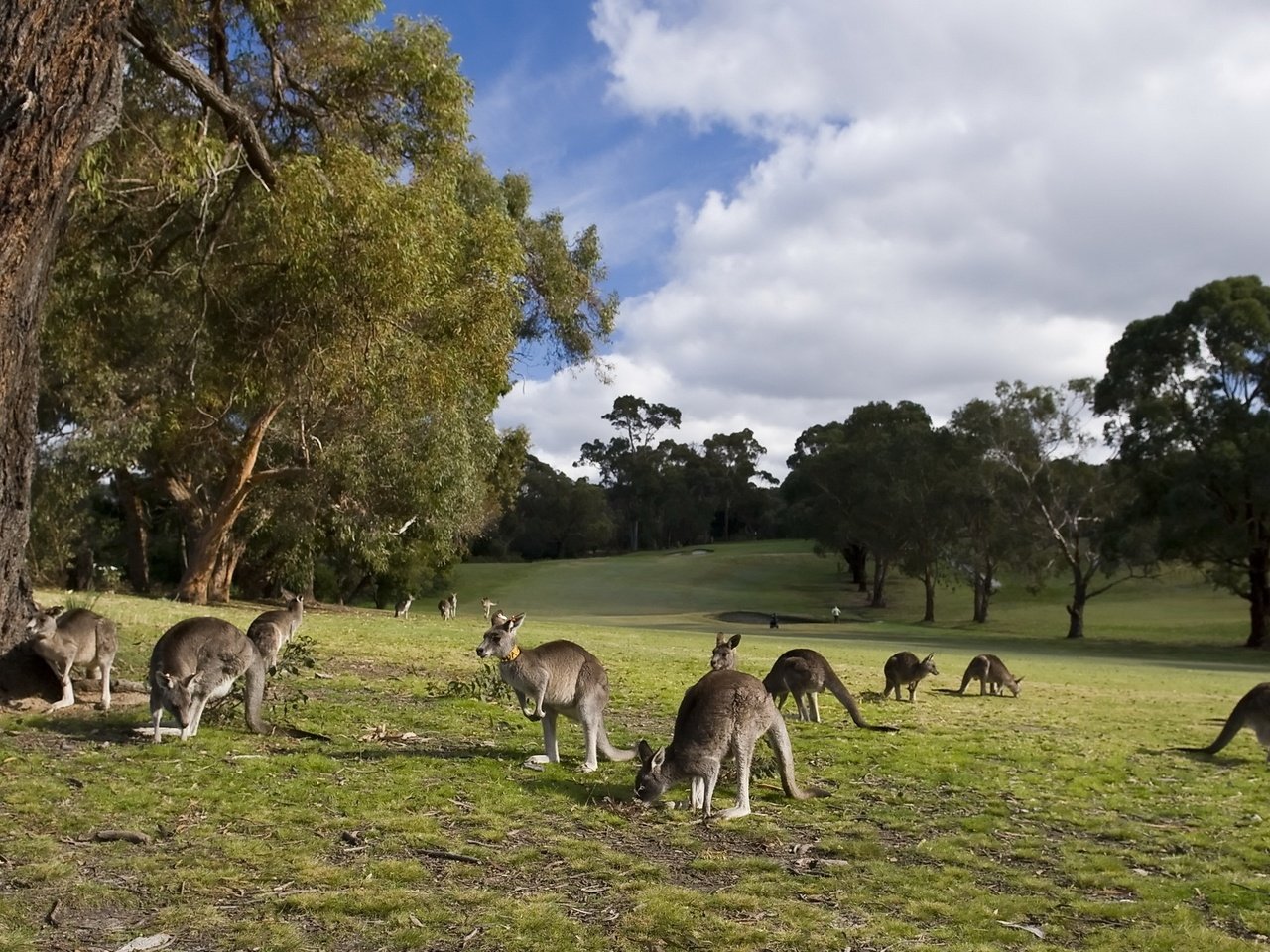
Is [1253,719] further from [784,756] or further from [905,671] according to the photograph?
[784,756]

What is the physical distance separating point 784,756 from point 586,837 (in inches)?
70.1

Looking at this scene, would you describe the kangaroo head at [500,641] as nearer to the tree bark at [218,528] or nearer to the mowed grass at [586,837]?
the mowed grass at [586,837]

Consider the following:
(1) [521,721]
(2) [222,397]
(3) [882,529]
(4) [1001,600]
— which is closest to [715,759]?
(1) [521,721]

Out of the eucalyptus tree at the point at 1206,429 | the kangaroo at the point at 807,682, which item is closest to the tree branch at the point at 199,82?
the kangaroo at the point at 807,682

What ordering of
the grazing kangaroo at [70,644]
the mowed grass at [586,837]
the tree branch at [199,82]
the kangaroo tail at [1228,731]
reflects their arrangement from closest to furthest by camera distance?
the mowed grass at [586,837], the grazing kangaroo at [70,644], the tree branch at [199,82], the kangaroo tail at [1228,731]

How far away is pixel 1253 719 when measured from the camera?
11.1 meters

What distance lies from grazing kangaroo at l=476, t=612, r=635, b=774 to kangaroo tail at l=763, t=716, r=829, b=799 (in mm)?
1418

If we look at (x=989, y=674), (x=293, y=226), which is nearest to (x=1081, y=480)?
(x=989, y=674)

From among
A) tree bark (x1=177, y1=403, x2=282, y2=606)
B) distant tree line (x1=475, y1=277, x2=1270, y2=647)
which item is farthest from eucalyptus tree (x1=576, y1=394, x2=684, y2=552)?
tree bark (x1=177, y1=403, x2=282, y2=606)

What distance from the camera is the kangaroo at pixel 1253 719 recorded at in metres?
10.9

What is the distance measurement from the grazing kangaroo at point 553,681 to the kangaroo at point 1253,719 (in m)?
6.80

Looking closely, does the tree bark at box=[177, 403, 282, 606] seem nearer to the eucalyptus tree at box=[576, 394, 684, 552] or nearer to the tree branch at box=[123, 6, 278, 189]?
the tree branch at box=[123, 6, 278, 189]

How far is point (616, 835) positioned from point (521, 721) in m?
4.19

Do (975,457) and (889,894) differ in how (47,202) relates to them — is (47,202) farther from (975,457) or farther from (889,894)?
(975,457)
